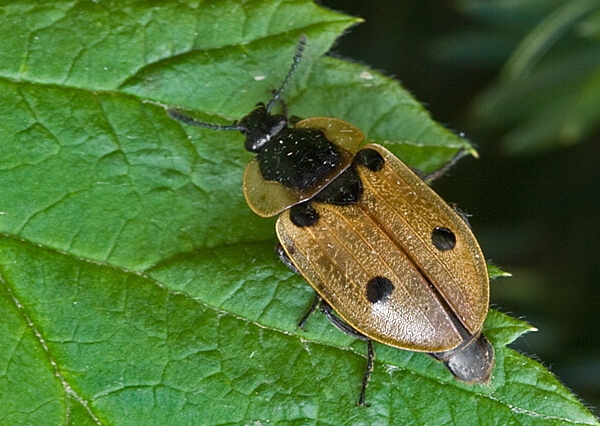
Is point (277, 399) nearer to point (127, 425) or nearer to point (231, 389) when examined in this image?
point (231, 389)

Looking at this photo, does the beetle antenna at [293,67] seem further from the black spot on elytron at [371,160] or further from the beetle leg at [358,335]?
the beetle leg at [358,335]

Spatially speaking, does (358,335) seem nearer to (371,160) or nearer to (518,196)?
(371,160)

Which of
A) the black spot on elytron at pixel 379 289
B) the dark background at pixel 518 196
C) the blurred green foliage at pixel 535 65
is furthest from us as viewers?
the dark background at pixel 518 196

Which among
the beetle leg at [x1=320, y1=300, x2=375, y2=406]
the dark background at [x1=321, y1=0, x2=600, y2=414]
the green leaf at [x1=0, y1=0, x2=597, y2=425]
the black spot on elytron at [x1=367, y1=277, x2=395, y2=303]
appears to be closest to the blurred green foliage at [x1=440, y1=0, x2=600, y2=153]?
the dark background at [x1=321, y1=0, x2=600, y2=414]

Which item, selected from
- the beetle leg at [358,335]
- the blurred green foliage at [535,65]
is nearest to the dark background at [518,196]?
the blurred green foliage at [535,65]

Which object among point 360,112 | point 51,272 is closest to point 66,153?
point 51,272

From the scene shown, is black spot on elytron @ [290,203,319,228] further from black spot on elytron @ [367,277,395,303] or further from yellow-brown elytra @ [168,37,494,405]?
black spot on elytron @ [367,277,395,303]
